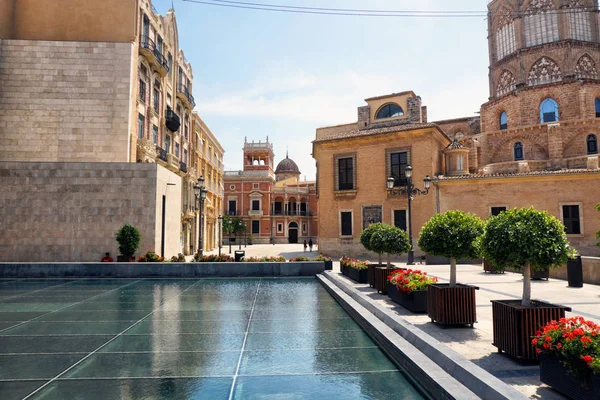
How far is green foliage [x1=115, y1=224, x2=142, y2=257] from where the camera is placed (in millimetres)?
18281

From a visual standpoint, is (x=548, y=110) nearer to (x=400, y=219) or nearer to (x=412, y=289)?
(x=400, y=219)

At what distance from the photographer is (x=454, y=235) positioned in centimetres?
739

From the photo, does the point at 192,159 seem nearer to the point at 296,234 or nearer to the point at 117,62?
the point at 117,62

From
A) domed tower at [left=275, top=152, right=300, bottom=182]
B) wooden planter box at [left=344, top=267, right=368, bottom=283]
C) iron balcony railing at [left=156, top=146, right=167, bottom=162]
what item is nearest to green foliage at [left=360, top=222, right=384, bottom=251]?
wooden planter box at [left=344, top=267, right=368, bottom=283]

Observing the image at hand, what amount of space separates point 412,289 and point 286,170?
70541 millimetres

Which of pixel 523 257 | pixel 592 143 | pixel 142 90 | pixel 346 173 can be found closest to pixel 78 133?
pixel 142 90

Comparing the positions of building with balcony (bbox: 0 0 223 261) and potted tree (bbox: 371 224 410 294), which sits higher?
building with balcony (bbox: 0 0 223 261)

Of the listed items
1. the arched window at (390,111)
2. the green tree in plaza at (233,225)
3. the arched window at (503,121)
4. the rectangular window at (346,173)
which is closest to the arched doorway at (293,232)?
the green tree in plaza at (233,225)

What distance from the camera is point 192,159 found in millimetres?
36000

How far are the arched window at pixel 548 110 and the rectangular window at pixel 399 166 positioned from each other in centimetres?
1763

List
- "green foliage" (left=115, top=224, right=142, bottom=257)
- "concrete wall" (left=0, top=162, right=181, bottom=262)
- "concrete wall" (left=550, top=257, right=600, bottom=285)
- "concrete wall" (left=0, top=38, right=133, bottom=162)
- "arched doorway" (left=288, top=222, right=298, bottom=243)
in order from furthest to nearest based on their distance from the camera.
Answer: "arched doorway" (left=288, top=222, right=298, bottom=243) < "concrete wall" (left=0, top=38, right=133, bottom=162) < "concrete wall" (left=0, top=162, right=181, bottom=262) < "green foliage" (left=115, top=224, right=142, bottom=257) < "concrete wall" (left=550, top=257, right=600, bottom=285)

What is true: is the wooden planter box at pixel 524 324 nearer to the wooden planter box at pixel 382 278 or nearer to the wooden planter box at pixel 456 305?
the wooden planter box at pixel 456 305

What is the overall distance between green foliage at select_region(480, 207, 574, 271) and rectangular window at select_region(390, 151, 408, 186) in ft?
70.4

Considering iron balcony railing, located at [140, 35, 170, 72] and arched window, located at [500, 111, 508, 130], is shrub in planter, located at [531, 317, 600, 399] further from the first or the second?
arched window, located at [500, 111, 508, 130]
